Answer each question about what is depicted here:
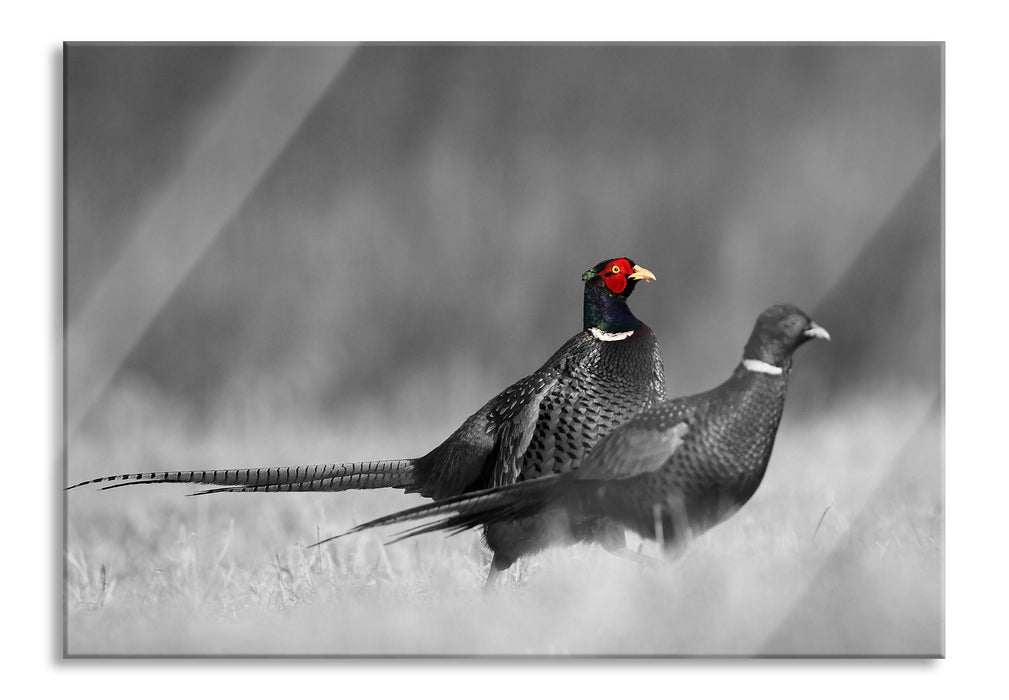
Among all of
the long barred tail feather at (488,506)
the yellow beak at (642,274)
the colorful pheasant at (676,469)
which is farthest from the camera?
the yellow beak at (642,274)

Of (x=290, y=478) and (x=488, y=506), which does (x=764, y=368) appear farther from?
(x=290, y=478)

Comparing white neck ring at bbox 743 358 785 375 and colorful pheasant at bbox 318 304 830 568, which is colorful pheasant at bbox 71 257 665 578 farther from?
white neck ring at bbox 743 358 785 375

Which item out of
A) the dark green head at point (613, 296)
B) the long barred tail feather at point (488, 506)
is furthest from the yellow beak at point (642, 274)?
the long barred tail feather at point (488, 506)

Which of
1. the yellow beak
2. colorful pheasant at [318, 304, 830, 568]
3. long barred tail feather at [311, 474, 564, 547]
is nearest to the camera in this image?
colorful pheasant at [318, 304, 830, 568]

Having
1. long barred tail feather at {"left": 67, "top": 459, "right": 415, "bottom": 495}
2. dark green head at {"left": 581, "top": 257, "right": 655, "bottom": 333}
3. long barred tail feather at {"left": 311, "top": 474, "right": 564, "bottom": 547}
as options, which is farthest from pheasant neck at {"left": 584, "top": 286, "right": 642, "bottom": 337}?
long barred tail feather at {"left": 67, "top": 459, "right": 415, "bottom": 495}

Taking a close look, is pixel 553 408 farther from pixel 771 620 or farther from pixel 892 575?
pixel 892 575

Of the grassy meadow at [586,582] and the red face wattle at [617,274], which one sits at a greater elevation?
the red face wattle at [617,274]

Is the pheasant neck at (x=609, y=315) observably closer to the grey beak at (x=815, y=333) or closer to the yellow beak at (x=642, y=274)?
the yellow beak at (x=642, y=274)
